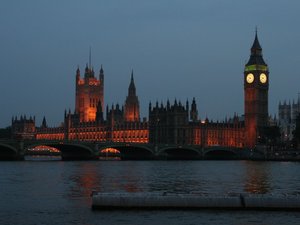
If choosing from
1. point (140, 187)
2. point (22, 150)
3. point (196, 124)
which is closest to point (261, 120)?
point (196, 124)

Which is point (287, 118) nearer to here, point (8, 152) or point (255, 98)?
point (255, 98)

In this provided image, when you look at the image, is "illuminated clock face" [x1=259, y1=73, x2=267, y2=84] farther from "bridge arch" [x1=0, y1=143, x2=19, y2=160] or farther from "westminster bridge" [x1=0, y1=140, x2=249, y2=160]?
"bridge arch" [x1=0, y1=143, x2=19, y2=160]

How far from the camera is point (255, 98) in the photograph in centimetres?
15388

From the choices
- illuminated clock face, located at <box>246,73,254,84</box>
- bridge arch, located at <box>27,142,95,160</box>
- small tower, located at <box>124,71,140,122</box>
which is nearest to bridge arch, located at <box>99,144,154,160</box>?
bridge arch, located at <box>27,142,95,160</box>

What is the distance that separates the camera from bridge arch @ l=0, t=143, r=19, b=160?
314 ft

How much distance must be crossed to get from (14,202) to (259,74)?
127 meters

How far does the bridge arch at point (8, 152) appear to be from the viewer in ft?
314

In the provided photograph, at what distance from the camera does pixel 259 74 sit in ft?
507

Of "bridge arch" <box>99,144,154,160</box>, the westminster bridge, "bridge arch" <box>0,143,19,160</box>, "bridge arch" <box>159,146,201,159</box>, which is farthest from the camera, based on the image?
"bridge arch" <box>159,146,201,159</box>

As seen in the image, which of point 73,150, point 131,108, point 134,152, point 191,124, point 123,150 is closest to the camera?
point 73,150

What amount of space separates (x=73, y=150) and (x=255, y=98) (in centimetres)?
5770

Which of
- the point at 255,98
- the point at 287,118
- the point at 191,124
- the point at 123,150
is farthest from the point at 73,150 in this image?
the point at 287,118

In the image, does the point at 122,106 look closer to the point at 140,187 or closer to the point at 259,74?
the point at 259,74

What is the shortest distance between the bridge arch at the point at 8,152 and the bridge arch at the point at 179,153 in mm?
27007
